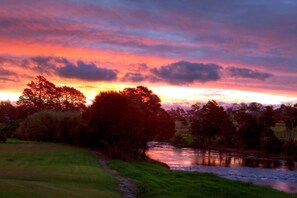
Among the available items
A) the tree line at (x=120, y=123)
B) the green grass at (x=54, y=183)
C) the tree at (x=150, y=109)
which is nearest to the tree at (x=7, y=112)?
the tree line at (x=120, y=123)

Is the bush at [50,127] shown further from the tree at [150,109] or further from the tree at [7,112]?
the tree at [7,112]

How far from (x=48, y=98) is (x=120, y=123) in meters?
63.5

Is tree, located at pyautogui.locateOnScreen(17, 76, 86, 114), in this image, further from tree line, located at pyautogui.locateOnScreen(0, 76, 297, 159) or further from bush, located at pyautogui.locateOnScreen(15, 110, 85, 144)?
bush, located at pyautogui.locateOnScreen(15, 110, 85, 144)

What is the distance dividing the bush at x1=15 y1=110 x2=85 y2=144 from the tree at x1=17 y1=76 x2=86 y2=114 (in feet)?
97.6

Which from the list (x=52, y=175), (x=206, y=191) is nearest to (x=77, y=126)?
(x=52, y=175)

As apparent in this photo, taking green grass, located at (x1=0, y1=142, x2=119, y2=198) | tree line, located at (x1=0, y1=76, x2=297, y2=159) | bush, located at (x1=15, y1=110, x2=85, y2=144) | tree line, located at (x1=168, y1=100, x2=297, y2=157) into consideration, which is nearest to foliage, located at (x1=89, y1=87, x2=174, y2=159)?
tree line, located at (x1=0, y1=76, x2=297, y2=159)

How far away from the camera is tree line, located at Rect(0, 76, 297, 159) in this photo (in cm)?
6066

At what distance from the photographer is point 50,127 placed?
3182 inches

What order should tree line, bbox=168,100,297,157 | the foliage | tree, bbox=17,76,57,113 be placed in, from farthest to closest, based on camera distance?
1. tree, bbox=17,76,57,113
2. tree line, bbox=168,100,297,157
3. the foliage

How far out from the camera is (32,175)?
3064cm

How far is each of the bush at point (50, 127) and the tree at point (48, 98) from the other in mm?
29752

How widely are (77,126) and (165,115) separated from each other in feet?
58.9

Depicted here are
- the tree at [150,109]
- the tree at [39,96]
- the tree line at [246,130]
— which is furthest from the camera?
the tree at [39,96]

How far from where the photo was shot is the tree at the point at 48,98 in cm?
11331
